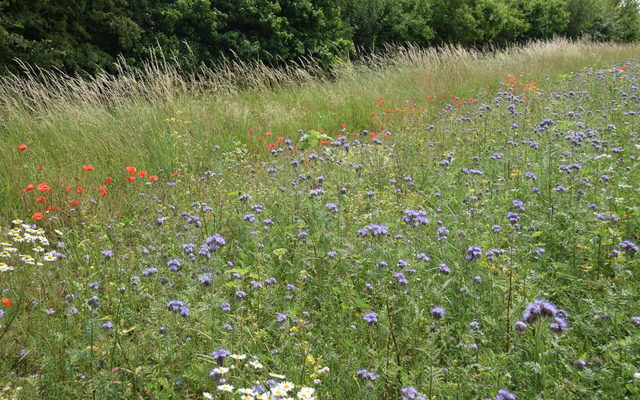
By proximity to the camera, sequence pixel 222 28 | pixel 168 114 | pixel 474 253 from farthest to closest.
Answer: pixel 222 28, pixel 168 114, pixel 474 253

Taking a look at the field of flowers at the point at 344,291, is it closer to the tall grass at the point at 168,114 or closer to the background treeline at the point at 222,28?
the tall grass at the point at 168,114

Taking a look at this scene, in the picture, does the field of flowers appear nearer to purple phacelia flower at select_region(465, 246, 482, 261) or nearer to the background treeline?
purple phacelia flower at select_region(465, 246, 482, 261)

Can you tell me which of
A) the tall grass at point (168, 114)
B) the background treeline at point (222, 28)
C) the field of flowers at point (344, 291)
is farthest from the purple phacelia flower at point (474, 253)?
the background treeline at point (222, 28)

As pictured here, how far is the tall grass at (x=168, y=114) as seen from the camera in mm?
5613

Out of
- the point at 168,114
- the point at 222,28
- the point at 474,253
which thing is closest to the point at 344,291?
the point at 474,253

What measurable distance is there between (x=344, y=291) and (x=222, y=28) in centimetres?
1134

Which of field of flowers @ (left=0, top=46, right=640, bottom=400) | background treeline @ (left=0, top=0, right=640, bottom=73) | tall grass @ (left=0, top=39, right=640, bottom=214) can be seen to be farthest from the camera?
background treeline @ (left=0, top=0, right=640, bottom=73)

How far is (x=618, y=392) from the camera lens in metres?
1.83

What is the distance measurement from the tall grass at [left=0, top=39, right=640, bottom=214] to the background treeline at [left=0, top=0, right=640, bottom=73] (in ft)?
6.68

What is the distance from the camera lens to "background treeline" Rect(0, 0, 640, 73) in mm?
9609

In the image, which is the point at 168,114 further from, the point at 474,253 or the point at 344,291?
the point at 474,253

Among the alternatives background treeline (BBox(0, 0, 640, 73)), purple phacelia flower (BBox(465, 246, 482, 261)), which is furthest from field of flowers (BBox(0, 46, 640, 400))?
background treeline (BBox(0, 0, 640, 73))

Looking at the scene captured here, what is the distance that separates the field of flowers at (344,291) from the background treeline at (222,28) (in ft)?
20.4

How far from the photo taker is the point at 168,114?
687cm
